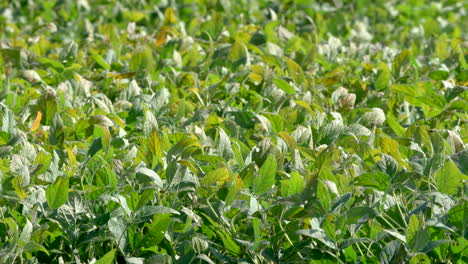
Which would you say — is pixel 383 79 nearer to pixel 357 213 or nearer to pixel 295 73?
pixel 295 73

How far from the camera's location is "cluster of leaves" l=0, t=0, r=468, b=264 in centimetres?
194

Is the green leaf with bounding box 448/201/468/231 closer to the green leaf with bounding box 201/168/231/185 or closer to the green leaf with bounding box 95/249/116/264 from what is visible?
the green leaf with bounding box 201/168/231/185

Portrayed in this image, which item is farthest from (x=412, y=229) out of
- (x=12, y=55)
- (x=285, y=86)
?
(x=12, y=55)

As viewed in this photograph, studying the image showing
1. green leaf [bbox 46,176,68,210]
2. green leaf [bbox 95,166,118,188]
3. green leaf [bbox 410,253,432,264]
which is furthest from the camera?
green leaf [bbox 95,166,118,188]

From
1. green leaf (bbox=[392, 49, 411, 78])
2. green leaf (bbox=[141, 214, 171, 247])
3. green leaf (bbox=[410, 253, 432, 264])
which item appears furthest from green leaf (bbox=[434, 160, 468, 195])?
green leaf (bbox=[392, 49, 411, 78])

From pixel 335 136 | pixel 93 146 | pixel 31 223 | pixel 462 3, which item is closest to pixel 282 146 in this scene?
pixel 335 136

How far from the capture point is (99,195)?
6.72ft

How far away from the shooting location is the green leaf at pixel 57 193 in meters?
1.93

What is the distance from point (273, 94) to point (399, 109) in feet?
1.74

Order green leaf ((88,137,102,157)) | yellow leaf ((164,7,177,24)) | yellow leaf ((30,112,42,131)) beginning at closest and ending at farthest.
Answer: green leaf ((88,137,102,157)) → yellow leaf ((30,112,42,131)) → yellow leaf ((164,7,177,24))

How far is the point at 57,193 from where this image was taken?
1942mm

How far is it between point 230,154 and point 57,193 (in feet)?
1.98

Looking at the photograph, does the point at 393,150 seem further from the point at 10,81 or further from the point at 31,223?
the point at 10,81

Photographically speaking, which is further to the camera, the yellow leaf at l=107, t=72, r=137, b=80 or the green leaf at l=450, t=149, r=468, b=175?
the yellow leaf at l=107, t=72, r=137, b=80
